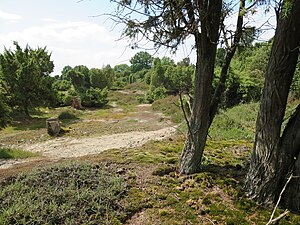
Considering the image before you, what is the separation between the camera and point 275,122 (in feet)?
10.2

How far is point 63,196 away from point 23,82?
18.2 m

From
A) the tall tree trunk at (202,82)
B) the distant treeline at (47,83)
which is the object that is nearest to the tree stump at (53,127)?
the distant treeline at (47,83)

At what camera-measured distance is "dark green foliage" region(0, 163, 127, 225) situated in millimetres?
3043

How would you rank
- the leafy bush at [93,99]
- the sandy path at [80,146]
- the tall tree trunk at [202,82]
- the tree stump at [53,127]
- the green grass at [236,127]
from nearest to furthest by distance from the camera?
the tall tree trunk at [202,82] < the green grass at [236,127] < the sandy path at [80,146] < the tree stump at [53,127] < the leafy bush at [93,99]

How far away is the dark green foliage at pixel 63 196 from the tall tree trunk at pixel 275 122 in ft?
5.97

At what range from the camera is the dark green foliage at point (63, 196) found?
9.98 feet

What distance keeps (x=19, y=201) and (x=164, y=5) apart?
10.3ft

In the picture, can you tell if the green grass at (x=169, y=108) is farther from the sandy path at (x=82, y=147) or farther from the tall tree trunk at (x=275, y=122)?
the tall tree trunk at (x=275, y=122)

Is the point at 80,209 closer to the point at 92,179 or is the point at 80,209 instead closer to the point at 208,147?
the point at 92,179

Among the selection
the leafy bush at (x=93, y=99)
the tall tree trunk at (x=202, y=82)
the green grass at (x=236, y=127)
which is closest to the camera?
the tall tree trunk at (x=202, y=82)

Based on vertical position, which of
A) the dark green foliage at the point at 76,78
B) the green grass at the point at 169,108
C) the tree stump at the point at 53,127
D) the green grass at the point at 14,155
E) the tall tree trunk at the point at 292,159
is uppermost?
the dark green foliage at the point at 76,78

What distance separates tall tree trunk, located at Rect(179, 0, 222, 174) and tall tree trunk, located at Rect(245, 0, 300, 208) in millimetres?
822

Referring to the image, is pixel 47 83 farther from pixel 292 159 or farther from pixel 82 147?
pixel 292 159

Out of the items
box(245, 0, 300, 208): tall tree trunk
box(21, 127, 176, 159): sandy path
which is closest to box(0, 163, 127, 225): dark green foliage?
box(245, 0, 300, 208): tall tree trunk
